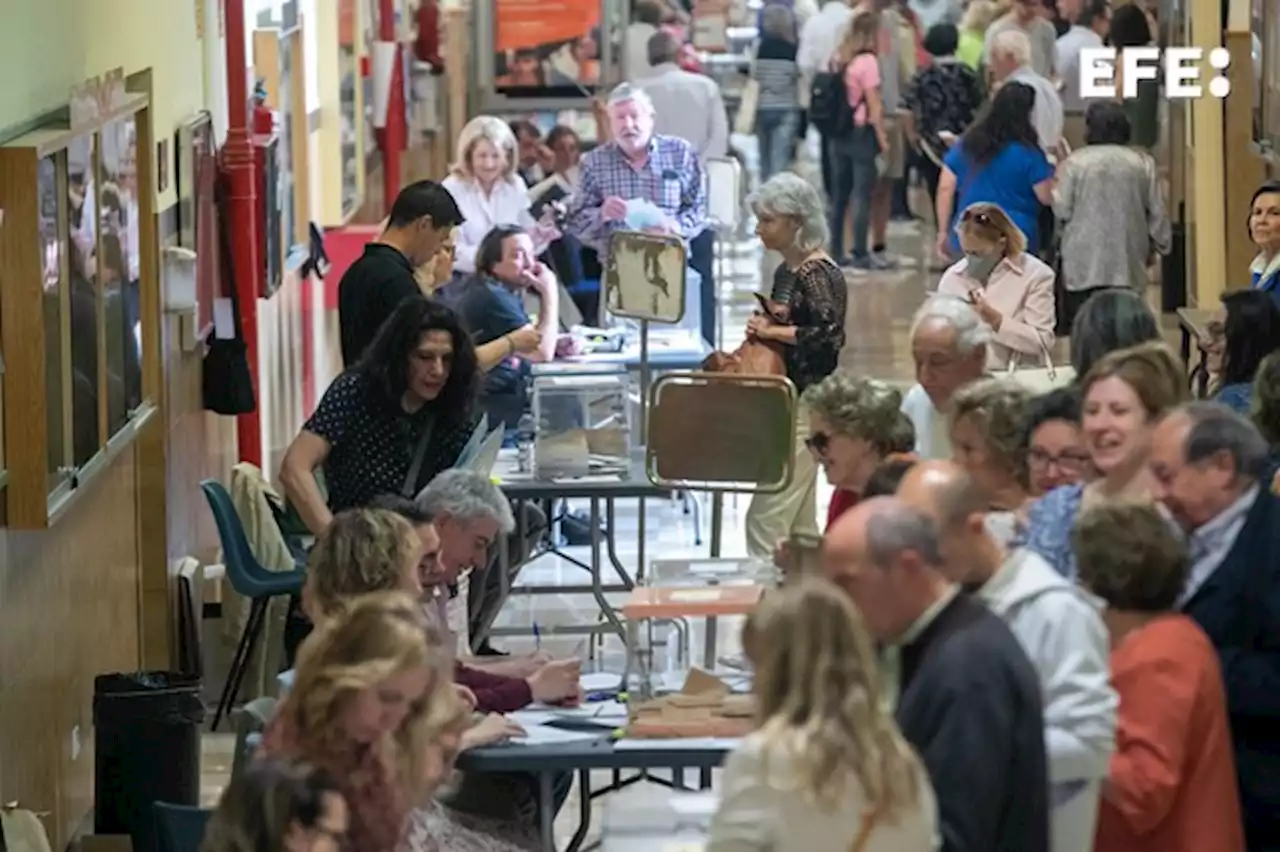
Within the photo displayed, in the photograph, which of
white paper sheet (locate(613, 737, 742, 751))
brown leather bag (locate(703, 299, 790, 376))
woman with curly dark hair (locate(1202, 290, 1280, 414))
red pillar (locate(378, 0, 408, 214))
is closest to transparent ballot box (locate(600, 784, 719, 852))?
white paper sheet (locate(613, 737, 742, 751))

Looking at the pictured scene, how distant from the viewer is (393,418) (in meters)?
7.99

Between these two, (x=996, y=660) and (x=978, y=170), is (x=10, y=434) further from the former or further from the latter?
(x=978, y=170)

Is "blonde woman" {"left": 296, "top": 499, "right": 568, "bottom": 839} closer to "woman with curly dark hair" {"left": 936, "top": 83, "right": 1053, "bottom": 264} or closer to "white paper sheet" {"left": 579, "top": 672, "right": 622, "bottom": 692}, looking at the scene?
"white paper sheet" {"left": 579, "top": 672, "right": 622, "bottom": 692}

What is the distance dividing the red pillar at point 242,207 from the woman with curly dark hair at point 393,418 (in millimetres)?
2297

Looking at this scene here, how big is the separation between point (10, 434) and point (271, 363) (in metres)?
5.11

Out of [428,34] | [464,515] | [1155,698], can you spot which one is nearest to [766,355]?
[464,515]

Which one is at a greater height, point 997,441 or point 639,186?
point 639,186

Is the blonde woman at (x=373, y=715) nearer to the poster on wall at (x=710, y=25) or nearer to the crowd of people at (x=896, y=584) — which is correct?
the crowd of people at (x=896, y=584)

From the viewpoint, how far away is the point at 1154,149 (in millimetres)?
18641

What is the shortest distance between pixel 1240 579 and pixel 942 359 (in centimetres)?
225

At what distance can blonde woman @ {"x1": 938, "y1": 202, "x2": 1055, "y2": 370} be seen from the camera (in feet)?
31.7

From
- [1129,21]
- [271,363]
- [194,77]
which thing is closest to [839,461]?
[194,77]

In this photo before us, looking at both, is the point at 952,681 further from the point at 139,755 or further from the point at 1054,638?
the point at 139,755

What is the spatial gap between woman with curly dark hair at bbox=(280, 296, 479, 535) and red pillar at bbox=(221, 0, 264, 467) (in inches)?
90.4
